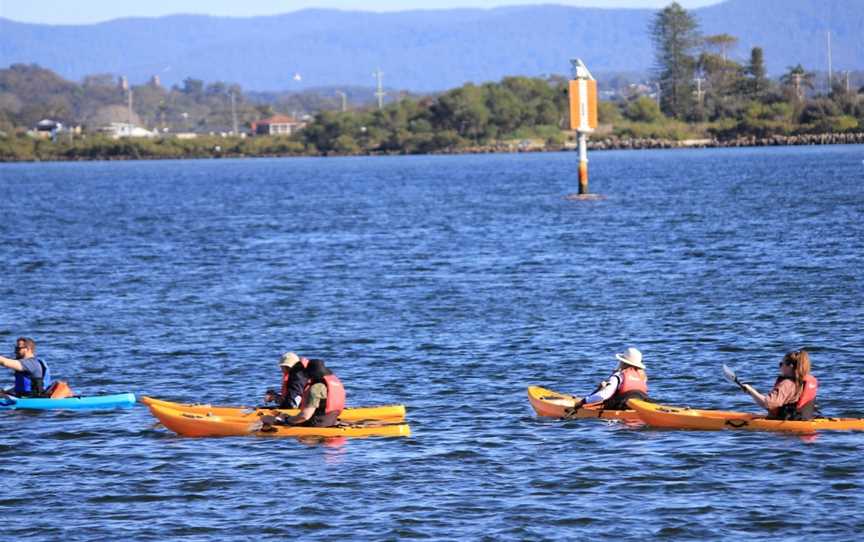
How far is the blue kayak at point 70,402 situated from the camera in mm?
26500

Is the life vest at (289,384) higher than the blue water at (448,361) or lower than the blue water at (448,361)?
higher

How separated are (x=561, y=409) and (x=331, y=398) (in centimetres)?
416

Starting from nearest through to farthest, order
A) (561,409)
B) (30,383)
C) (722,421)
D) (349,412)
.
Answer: (722,421), (349,412), (561,409), (30,383)

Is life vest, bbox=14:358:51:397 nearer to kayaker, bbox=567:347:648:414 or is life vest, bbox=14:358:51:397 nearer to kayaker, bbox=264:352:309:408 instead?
kayaker, bbox=264:352:309:408

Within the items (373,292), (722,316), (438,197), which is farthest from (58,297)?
(438,197)

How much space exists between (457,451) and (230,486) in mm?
3785

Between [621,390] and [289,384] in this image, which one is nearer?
[289,384]

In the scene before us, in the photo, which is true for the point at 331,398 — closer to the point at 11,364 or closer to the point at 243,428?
the point at 243,428

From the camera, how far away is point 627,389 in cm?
2442

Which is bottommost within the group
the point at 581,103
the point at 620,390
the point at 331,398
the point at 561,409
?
the point at 561,409

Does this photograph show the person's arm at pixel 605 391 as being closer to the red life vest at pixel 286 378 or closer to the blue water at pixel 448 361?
the blue water at pixel 448 361

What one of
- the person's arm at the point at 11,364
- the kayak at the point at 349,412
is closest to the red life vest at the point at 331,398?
the kayak at the point at 349,412

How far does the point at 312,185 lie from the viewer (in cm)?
14038

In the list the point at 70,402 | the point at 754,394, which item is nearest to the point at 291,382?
the point at 70,402
